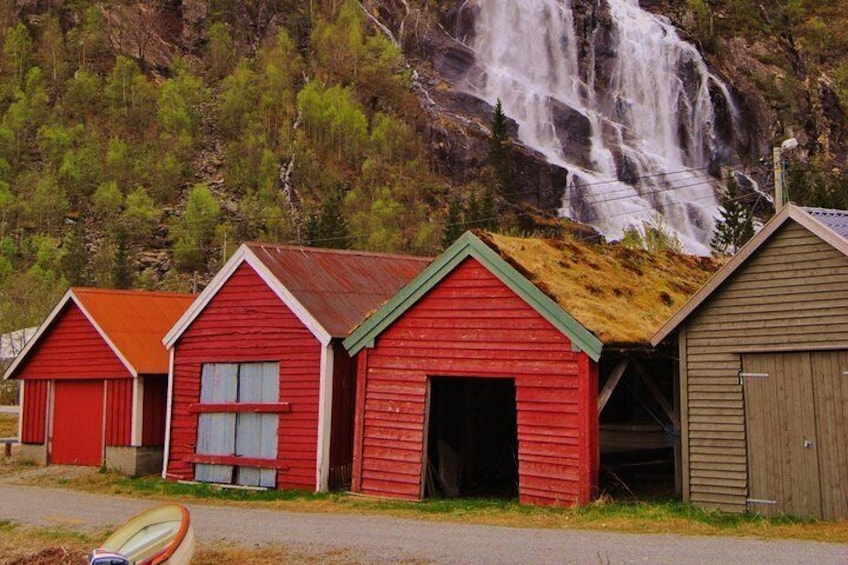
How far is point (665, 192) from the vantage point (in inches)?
3314

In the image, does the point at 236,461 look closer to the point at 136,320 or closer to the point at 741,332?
the point at 136,320

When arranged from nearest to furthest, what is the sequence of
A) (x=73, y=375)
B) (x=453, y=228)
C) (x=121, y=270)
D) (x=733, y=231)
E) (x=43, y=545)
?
(x=43, y=545) < (x=73, y=375) < (x=733, y=231) < (x=453, y=228) < (x=121, y=270)

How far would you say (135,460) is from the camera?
83.7 feet

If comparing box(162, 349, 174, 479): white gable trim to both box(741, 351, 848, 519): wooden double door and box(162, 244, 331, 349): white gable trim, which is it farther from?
box(741, 351, 848, 519): wooden double door

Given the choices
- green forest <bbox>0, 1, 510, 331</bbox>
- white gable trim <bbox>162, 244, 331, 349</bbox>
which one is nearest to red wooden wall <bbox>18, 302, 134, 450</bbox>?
white gable trim <bbox>162, 244, 331, 349</bbox>

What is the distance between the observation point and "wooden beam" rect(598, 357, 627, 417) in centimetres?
1792

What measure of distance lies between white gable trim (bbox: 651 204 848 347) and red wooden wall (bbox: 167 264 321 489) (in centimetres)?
782

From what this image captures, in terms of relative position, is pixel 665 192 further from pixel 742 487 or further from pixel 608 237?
pixel 742 487

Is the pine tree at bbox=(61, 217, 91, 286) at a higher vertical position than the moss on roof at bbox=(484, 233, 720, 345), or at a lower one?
higher

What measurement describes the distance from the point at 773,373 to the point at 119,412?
16777 mm

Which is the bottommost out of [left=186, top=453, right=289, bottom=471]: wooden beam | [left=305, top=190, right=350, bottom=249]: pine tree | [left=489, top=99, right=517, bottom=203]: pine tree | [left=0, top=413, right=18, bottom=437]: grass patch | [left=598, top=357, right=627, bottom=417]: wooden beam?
[left=186, top=453, right=289, bottom=471]: wooden beam

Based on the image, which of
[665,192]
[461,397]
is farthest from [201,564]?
[665,192]

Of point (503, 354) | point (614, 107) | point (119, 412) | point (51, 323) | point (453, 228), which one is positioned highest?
point (614, 107)

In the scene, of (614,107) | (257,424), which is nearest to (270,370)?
(257,424)
